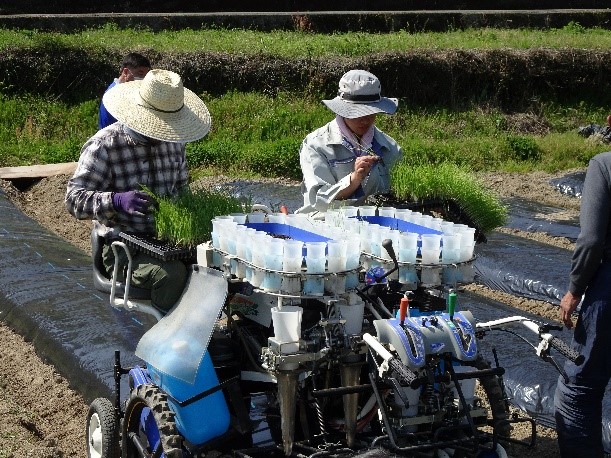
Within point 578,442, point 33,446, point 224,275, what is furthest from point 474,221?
point 33,446

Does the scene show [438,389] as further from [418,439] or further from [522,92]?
[522,92]

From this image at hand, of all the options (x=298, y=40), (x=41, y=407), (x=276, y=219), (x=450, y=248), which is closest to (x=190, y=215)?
(x=276, y=219)

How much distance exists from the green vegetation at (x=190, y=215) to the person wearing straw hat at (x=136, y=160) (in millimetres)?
113

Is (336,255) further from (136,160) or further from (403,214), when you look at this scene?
(136,160)

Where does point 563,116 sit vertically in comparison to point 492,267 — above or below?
below

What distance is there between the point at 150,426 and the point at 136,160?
4.17 ft

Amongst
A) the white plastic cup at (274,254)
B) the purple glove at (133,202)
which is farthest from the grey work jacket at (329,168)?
the white plastic cup at (274,254)

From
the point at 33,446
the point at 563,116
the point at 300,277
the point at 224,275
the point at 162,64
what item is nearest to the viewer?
the point at 300,277

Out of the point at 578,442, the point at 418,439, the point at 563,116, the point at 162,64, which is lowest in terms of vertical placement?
the point at 563,116

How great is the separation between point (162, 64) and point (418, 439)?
1201cm

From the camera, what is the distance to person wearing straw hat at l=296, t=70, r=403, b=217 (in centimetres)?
470

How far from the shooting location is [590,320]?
4.09m

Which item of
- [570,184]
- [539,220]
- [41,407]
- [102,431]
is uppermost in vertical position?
[102,431]

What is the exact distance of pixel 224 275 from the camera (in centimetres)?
371
